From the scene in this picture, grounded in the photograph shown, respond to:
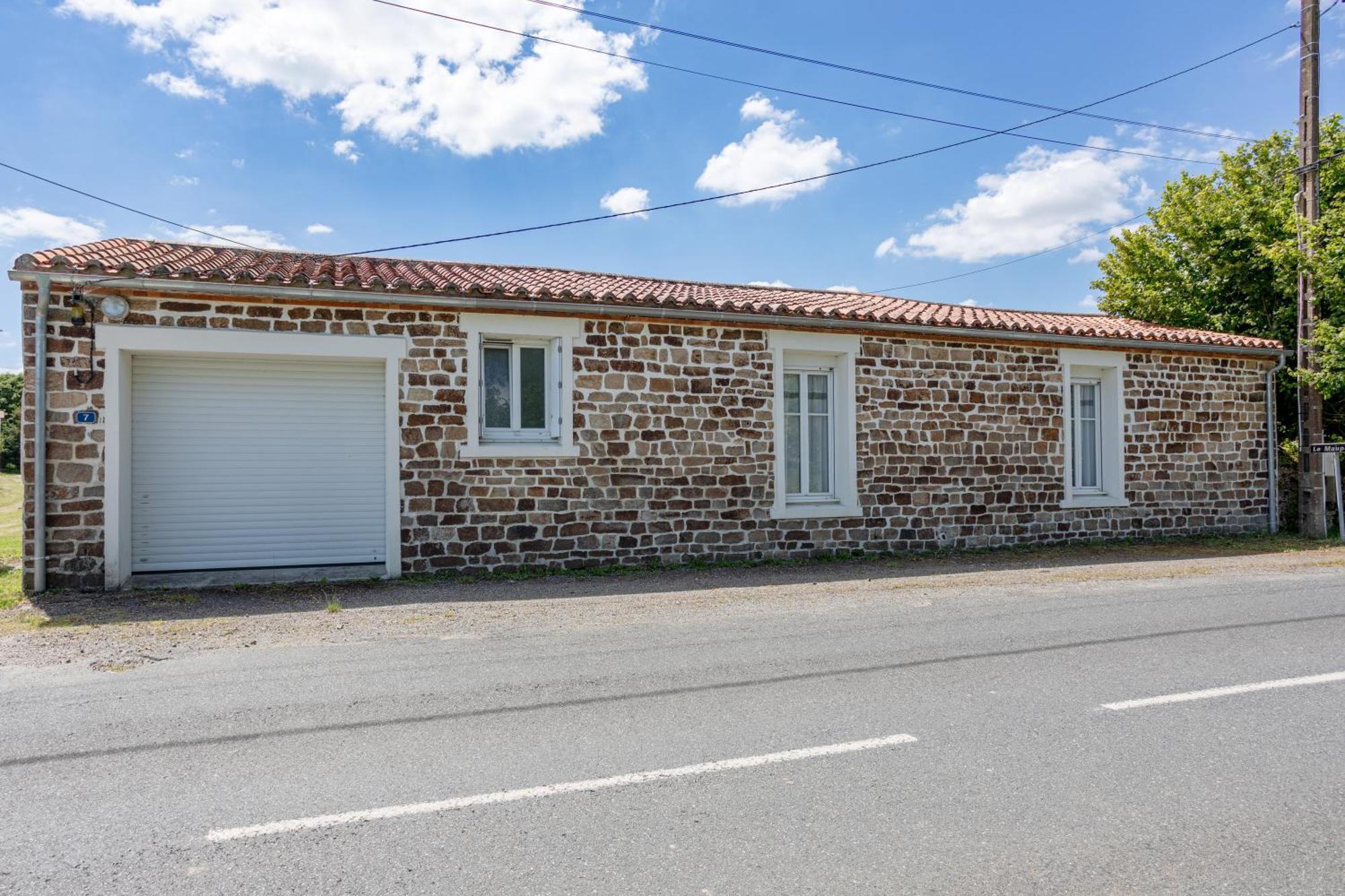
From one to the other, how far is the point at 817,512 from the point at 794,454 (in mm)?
→ 847

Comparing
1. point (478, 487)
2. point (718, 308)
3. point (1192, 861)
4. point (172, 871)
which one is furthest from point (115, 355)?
point (1192, 861)

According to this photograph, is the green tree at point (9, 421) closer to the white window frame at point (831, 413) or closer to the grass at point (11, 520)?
the grass at point (11, 520)

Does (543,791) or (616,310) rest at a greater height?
(616,310)

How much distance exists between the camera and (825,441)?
39.2 feet

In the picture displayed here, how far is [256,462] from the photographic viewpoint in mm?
9578

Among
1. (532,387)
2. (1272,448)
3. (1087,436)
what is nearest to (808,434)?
(532,387)

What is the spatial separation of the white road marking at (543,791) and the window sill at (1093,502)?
10.1 m

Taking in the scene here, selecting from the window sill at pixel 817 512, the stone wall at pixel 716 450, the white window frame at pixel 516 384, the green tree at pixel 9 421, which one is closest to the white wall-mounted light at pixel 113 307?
the stone wall at pixel 716 450

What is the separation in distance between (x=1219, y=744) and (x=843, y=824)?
209 centimetres

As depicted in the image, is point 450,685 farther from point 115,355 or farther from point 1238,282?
point 1238,282

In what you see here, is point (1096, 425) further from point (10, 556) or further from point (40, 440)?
point (10, 556)

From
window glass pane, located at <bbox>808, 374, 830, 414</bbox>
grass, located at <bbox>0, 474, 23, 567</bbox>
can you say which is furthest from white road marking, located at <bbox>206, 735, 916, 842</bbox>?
grass, located at <bbox>0, 474, 23, 567</bbox>

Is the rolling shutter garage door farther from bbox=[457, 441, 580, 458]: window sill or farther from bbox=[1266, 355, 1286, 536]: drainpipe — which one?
bbox=[1266, 355, 1286, 536]: drainpipe

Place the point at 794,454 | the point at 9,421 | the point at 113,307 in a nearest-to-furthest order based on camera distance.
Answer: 1. the point at 113,307
2. the point at 794,454
3. the point at 9,421
